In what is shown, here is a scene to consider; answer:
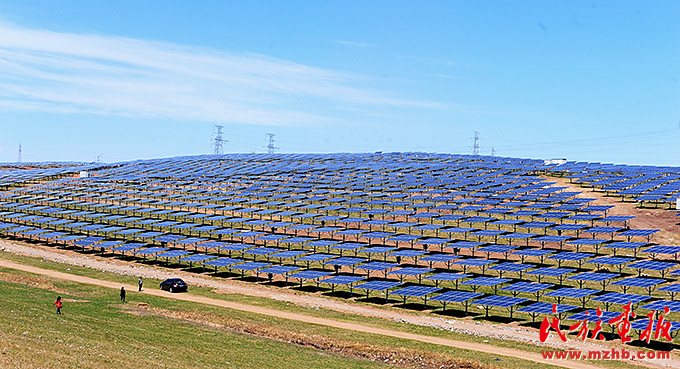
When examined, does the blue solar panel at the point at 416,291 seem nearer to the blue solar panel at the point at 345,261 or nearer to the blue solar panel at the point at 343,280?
the blue solar panel at the point at 343,280

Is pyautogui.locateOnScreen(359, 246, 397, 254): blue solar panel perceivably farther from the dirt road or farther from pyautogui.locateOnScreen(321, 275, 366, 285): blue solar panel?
the dirt road

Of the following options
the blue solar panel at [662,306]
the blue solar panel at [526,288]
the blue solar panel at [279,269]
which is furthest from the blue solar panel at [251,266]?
the blue solar panel at [662,306]

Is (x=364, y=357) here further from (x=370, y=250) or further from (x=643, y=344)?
(x=370, y=250)

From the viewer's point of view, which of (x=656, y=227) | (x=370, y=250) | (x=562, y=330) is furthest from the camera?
(x=656, y=227)

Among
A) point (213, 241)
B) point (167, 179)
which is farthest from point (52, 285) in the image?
point (167, 179)

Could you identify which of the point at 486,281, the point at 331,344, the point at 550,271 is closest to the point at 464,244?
the point at 550,271

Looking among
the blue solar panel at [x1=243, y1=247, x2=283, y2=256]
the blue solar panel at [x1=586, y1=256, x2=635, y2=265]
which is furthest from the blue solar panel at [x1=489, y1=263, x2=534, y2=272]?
the blue solar panel at [x1=243, y1=247, x2=283, y2=256]
